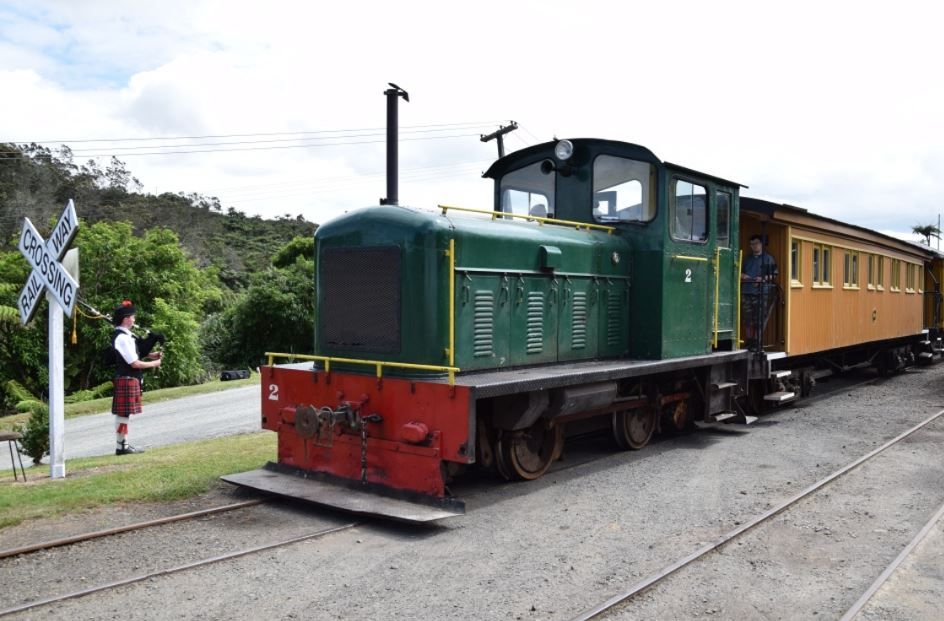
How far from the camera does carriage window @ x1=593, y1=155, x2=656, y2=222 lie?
7730 millimetres

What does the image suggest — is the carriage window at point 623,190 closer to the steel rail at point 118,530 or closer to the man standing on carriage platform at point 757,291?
the man standing on carriage platform at point 757,291

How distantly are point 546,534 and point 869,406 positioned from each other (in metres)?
8.69

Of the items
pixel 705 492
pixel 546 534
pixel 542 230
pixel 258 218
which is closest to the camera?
pixel 546 534

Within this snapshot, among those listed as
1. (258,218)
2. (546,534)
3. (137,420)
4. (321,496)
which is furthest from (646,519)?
(258,218)

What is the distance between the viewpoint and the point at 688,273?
8281 millimetres

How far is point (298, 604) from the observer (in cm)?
406

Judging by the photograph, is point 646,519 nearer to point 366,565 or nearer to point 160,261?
point 366,565

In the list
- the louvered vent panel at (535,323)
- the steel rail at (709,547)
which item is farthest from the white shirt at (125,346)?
the steel rail at (709,547)

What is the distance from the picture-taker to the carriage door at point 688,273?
797 cm

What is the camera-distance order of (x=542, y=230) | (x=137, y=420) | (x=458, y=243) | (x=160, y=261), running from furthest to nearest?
(x=160, y=261)
(x=137, y=420)
(x=542, y=230)
(x=458, y=243)

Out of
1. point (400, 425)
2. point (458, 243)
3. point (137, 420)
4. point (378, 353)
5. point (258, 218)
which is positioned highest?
point (258, 218)

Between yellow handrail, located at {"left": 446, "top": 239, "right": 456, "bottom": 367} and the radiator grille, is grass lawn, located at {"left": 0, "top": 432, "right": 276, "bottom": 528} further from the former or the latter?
yellow handrail, located at {"left": 446, "top": 239, "right": 456, "bottom": 367}

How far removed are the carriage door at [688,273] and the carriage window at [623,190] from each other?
0.89ft

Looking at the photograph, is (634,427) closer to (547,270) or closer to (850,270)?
(547,270)
